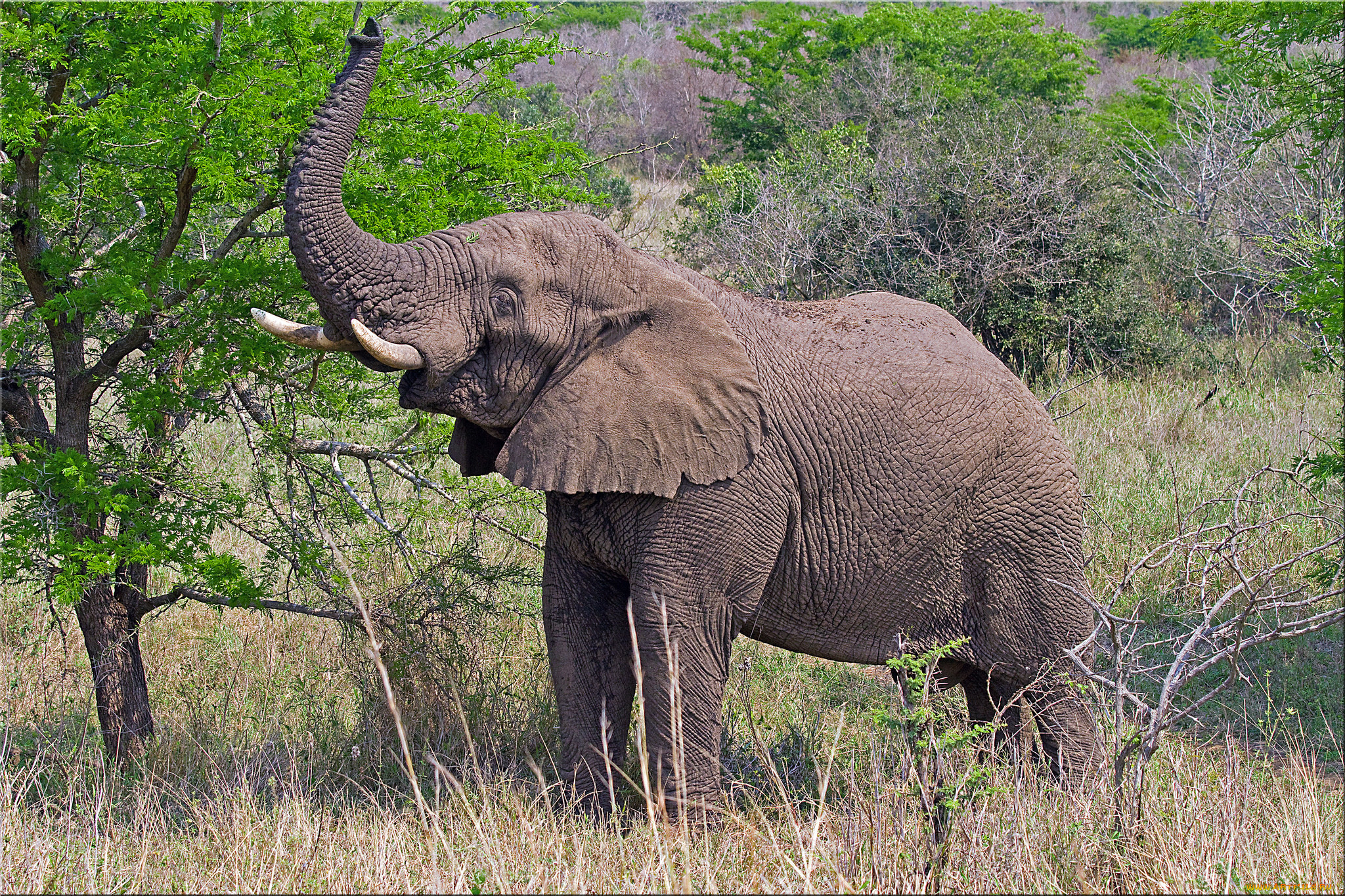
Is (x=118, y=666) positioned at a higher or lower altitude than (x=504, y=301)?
lower

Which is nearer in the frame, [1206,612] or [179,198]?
[1206,612]

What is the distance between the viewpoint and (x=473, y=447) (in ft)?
17.4

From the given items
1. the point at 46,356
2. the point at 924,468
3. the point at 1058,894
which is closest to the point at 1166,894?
the point at 1058,894

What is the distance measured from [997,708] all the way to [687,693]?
138 centimetres

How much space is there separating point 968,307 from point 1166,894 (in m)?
10.1

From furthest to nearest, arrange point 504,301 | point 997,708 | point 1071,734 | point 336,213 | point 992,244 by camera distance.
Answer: point 992,244, point 1071,734, point 997,708, point 504,301, point 336,213

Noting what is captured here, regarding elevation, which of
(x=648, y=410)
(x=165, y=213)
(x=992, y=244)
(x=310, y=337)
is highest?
(x=165, y=213)

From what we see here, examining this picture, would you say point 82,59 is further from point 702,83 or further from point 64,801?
point 702,83

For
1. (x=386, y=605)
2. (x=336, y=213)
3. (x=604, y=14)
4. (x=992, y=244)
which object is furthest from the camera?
(x=604, y=14)

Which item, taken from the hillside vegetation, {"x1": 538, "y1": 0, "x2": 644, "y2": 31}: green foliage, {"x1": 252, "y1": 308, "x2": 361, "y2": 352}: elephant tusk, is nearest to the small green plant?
the hillside vegetation

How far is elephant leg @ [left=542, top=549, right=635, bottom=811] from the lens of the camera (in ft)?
17.5

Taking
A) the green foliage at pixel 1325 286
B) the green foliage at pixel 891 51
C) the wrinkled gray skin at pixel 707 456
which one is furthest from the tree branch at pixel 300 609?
the green foliage at pixel 891 51

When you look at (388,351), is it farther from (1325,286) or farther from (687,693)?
(1325,286)

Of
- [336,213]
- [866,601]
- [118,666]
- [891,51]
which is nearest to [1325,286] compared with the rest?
[866,601]
